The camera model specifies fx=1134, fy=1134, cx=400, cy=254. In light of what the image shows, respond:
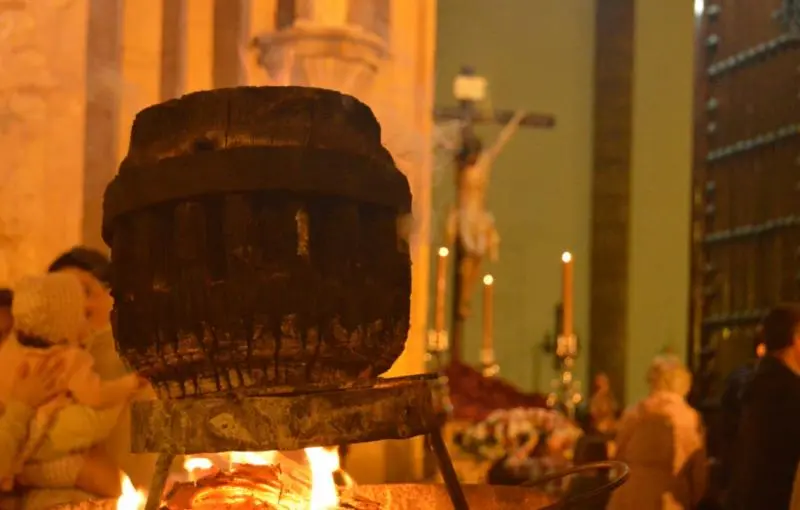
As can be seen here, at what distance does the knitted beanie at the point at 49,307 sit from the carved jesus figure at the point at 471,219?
234 inches

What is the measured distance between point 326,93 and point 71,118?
1.85m

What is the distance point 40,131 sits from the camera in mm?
3396

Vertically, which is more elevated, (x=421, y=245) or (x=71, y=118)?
(x=71, y=118)

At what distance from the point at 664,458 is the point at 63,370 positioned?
2.42m

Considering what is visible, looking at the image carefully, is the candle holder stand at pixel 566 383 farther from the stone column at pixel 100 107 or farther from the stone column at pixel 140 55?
the stone column at pixel 100 107

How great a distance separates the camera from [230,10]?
378cm

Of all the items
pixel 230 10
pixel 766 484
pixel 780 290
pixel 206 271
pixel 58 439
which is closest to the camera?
pixel 206 271

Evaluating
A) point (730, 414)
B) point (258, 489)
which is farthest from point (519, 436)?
point (258, 489)

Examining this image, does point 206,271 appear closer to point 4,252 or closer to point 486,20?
point 4,252

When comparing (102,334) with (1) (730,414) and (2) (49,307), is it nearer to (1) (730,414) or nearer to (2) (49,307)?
(2) (49,307)

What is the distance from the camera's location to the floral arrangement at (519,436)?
15.8ft

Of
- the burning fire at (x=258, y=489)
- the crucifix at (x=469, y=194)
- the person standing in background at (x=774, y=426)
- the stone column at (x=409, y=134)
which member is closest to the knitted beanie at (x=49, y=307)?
the burning fire at (x=258, y=489)

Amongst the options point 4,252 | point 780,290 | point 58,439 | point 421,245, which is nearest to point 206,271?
point 58,439

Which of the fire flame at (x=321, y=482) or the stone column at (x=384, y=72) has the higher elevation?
the stone column at (x=384, y=72)
